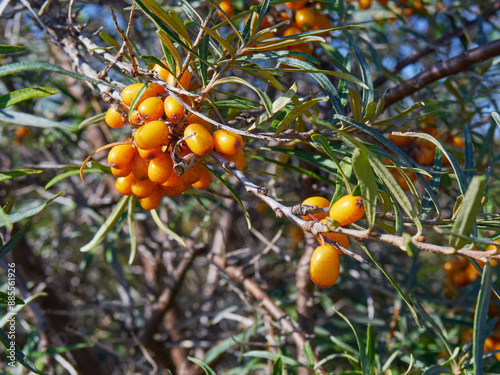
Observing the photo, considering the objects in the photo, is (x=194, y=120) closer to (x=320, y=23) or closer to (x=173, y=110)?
(x=173, y=110)

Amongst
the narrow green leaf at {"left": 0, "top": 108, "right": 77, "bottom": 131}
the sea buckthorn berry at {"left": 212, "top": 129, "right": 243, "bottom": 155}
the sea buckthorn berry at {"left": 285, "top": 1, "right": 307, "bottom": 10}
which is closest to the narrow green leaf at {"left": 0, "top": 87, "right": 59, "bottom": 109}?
the narrow green leaf at {"left": 0, "top": 108, "right": 77, "bottom": 131}

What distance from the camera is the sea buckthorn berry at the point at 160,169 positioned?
680 millimetres

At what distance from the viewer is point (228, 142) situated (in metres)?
0.67

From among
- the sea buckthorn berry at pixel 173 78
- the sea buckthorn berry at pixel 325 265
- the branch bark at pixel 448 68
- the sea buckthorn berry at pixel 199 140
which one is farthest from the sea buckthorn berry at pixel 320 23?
the sea buckthorn berry at pixel 325 265

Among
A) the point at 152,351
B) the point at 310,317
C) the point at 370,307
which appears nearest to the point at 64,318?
the point at 152,351

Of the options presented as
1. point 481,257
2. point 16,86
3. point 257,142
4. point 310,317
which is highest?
point 481,257

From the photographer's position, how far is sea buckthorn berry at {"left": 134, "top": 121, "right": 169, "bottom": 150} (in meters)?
0.63

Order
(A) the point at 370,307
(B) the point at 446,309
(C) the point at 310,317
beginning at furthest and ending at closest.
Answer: (B) the point at 446,309, (A) the point at 370,307, (C) the point at 310,317

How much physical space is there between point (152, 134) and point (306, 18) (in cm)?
69

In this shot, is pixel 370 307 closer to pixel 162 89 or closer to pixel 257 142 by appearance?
pixel 257 142

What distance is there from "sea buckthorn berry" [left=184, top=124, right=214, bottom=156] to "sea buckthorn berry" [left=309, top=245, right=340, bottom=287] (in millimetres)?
250

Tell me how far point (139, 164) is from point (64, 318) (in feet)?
4.82

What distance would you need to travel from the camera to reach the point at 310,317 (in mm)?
1404

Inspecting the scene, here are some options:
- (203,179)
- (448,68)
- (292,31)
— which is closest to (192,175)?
(203,179)
